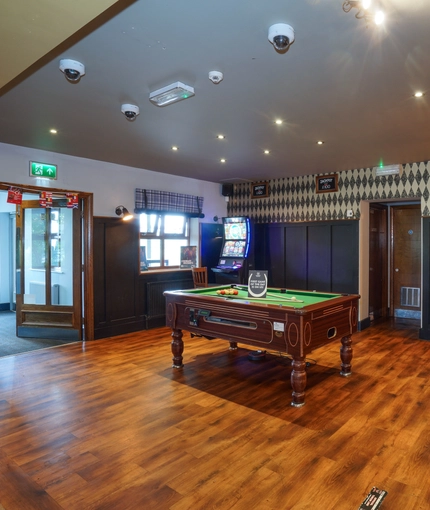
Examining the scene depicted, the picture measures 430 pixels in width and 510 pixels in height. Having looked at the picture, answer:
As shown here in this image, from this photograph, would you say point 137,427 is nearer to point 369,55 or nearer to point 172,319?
point 172,319

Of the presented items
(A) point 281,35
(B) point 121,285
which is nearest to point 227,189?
(B) point 121,285

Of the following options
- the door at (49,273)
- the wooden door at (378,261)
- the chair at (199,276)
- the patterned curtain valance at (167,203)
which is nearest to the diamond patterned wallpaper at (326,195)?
the wooden door at (378,261)

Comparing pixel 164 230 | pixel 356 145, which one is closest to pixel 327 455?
pixel 356 145

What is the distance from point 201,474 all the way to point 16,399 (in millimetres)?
2176

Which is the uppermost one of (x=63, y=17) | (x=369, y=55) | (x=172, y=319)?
(x=369, y=55)

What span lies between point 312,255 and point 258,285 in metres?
3.47

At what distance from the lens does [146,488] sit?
2.22 meters

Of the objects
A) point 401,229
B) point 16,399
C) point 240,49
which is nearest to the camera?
point 240,49

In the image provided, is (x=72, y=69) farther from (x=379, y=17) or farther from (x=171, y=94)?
(x=379, y=17)

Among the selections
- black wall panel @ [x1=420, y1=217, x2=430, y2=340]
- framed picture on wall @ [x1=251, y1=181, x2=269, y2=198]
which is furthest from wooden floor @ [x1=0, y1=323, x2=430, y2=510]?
framed picture on wall @ [x1=251, y1=181, x2=269, y2=198]

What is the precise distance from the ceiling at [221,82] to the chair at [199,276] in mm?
2269

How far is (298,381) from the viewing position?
3.36 meters

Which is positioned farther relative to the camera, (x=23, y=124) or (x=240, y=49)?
(x=23, y=124)

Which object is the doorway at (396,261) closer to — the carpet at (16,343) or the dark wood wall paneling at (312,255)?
the dark wood wall paneling at (312,255)
